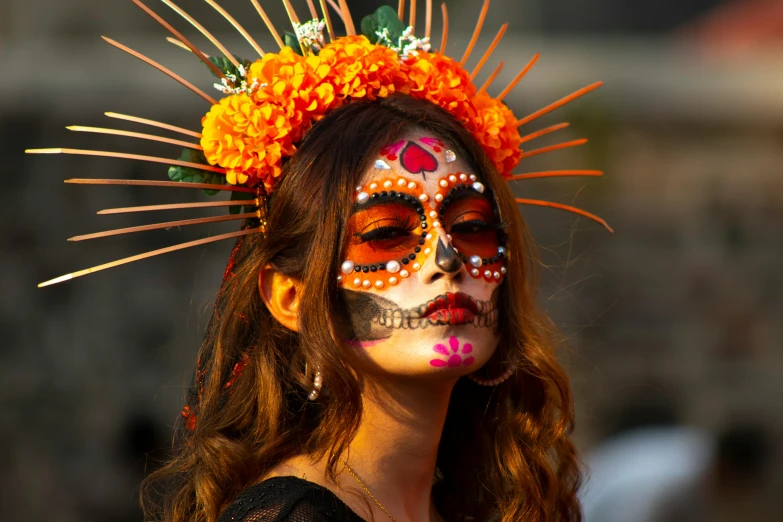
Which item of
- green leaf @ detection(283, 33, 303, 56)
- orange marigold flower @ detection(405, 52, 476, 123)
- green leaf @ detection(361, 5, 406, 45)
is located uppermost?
green leaf @ detection(361, 5, 406, 45)

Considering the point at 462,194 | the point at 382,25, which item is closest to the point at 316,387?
the point at 462,194

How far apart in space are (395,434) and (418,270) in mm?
467

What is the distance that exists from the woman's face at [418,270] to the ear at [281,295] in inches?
6.6

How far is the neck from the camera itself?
2840 mm

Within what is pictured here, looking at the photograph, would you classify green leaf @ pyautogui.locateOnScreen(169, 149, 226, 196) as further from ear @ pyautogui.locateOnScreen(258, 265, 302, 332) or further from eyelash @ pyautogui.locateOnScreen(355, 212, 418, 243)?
eyelash @ pyautogui.locateOnScreen(355, 212, 418, 243)

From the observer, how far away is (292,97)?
2.90 metres

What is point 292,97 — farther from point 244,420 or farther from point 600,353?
point 600,353

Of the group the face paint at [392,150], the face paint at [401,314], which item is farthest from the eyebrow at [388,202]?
the face paint at [401,314]

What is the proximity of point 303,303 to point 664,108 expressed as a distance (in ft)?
19.2

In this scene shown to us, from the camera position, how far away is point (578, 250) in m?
7.82

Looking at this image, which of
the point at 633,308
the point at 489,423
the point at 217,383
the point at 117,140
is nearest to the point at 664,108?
the point at 633,308

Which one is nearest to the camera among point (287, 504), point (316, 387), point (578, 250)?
point (287, 504)

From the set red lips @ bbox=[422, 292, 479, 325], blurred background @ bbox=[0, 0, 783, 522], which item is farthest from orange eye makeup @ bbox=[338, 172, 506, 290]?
blurred background @ bbox=[0, 0, 783, 522]

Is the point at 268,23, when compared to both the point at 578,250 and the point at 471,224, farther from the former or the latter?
the point at 578,250
